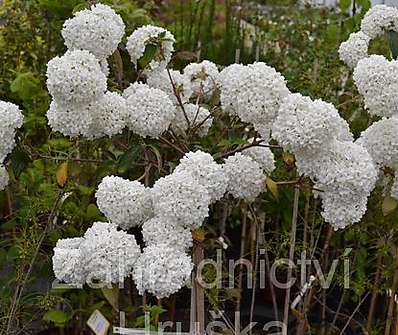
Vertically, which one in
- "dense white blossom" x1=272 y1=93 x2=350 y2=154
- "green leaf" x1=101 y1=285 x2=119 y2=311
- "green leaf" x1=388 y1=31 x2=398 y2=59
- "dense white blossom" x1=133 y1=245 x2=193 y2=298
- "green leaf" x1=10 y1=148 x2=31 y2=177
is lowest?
"green leaf" x1=101 y1=285 x2=119 y2=311

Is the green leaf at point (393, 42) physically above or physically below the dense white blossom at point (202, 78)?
above

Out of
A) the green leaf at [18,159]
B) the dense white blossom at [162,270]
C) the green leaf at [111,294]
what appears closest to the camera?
the dense white blossom at [162,270]

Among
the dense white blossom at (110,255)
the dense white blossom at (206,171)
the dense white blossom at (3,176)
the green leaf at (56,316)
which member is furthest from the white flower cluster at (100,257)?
the green leaf at (56,316)

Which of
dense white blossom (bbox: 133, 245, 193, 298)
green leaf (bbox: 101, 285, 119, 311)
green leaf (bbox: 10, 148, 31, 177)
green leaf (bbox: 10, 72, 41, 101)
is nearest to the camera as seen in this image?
dense white blossom (bbox: 133, 245, 193, 298)

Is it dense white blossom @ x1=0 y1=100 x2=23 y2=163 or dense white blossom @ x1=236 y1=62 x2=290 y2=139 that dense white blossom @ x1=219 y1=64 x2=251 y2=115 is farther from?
dense white blossom @ x1=0 y1=100 x2=23 y2=163

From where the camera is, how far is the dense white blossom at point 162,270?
1220 mm

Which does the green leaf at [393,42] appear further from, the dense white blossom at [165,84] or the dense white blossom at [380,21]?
the dense white blossom at [165,84]

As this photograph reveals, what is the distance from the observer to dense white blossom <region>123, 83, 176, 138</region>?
1.39 meters

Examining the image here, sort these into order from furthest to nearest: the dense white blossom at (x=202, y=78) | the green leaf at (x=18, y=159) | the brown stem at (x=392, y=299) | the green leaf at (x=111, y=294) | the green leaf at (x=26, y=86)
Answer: the green leaf at (x=26, y=86), the brown stem at (x=392, y=299), the dense white blossom at (x=202, y=78), the green leaf at (x=18, y=159), the green leaf at (x=111, y=294)

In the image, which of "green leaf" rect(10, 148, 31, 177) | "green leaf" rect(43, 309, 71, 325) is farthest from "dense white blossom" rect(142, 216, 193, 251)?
"green leaf" rect(43, 309, 71, 325)

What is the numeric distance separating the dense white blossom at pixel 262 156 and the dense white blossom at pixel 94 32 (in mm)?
349

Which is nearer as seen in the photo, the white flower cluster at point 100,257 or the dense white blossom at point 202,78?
the white flower cluster at point 100,257

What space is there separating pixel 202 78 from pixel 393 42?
42cm

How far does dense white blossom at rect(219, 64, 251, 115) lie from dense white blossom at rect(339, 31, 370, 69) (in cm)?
36
